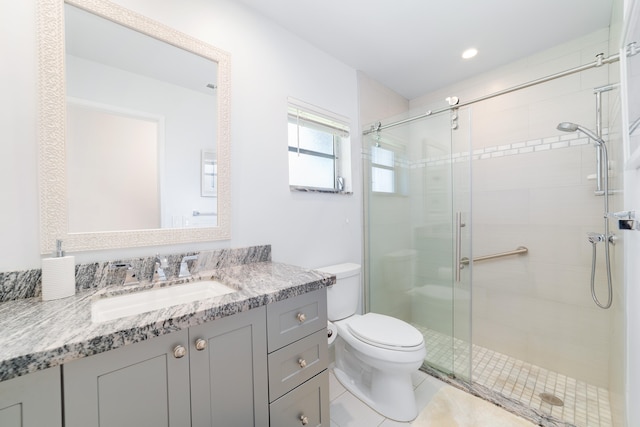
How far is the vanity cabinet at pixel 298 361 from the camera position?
1.01 m

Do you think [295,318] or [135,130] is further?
[135,130]

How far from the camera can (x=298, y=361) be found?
1089 mm

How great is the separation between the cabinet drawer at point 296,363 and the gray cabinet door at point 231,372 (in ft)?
0.14

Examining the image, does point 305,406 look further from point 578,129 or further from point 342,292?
point 578,129

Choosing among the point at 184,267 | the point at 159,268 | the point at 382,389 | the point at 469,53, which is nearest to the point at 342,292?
the point at 382,389

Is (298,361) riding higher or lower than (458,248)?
lower

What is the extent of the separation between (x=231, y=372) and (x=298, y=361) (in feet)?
0.99

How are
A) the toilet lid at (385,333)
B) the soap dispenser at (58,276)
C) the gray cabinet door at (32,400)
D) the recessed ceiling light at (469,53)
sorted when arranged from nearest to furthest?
the gray cabinet door at (32,400) < the soap dispenser at (58,276) < the toilet lid at (385,333) < the recessed ceiling light at (469,53)

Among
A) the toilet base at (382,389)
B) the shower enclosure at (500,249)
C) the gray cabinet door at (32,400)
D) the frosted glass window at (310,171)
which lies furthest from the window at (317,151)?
the gray cabinet door at (32,400)

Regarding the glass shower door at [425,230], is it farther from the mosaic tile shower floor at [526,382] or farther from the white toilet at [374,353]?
the white toilet at [374,353]

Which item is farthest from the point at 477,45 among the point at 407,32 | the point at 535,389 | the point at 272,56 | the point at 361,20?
the point at 535,389

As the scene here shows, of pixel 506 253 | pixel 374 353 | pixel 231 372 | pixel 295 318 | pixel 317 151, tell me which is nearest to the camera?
pixel 231 372

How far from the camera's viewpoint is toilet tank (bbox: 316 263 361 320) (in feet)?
5.83

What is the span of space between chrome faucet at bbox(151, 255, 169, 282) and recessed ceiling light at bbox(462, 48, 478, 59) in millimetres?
2478
